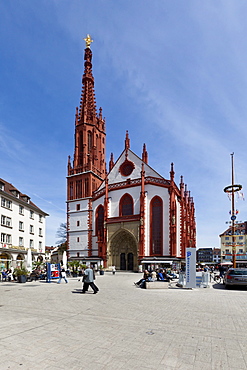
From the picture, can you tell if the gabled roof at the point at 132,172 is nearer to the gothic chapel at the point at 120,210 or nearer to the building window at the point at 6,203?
the gothic chapel at the point at 120,210

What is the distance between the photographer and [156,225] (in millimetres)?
46281

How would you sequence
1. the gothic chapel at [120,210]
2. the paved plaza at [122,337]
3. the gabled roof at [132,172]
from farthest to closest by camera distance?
the gabled roof at [132,172]
the gothic chapel at [120,210]
the paved plaza at [122,337]

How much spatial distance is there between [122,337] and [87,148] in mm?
52497

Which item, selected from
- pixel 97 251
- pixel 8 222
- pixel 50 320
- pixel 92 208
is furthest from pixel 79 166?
pixel 50 320

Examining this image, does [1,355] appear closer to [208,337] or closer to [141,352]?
[141,352]

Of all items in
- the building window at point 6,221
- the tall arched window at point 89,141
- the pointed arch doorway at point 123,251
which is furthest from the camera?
the tall arched window at point 89,141

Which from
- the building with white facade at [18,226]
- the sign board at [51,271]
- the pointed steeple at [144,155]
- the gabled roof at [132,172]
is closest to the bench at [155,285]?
the sign board at [51,271]

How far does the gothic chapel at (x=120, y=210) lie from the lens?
4541cm

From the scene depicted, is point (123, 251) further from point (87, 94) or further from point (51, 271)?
point (87, 94)

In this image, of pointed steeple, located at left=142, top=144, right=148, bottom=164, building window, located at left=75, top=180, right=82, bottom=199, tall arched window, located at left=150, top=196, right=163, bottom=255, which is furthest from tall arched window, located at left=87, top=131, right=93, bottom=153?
tall arched window, located at left=150, top=196, right=163, bottom=255

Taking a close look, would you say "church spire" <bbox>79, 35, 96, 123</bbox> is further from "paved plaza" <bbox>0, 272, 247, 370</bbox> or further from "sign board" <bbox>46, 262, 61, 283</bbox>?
"paved plaza" <bbox>0, 272, 247, 370</bbox>

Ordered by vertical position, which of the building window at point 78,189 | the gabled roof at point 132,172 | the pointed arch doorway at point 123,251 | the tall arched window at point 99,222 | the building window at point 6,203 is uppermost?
the gabled roof at point 132,172

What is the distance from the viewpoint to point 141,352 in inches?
227

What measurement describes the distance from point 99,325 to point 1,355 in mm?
3025
